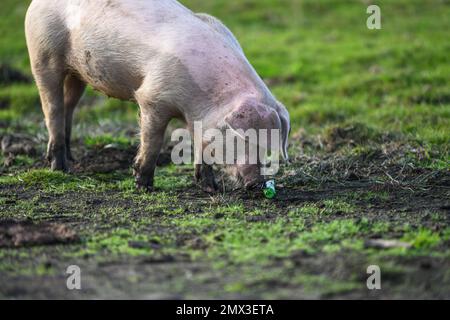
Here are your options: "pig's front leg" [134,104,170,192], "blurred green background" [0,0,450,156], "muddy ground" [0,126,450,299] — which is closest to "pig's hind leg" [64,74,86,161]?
"muddy ground" [0,126,450,299]

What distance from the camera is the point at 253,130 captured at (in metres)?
5.32

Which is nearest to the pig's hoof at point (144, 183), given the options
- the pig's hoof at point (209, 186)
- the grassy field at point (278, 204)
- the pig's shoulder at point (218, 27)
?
the grassy field at point (278, 204)

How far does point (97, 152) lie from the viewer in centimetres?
757

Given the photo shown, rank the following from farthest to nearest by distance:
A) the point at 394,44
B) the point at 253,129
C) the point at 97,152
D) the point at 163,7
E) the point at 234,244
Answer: the point at 394,44 < the point at 97,152 < the point at 163,7 < the point at 253,129 < the point at 234,244

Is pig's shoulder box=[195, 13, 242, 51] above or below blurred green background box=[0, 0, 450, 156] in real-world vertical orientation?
above

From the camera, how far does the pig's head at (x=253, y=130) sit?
17.5ft

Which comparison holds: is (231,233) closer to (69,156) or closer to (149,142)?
(149,142)

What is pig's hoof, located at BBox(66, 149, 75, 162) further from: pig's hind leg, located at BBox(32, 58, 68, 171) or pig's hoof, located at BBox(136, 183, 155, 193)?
pig's hoof, located at BBox(136, 183, 155, 193)

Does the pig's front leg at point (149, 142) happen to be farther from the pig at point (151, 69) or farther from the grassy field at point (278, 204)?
the grassy field at point (278, 204)

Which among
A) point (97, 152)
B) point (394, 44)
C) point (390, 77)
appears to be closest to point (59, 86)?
point (97, 152)

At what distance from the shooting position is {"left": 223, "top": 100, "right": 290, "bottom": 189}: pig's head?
5332 millimetres
